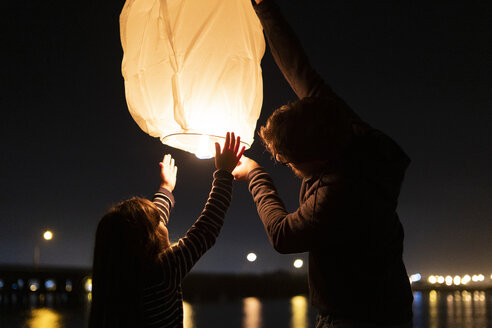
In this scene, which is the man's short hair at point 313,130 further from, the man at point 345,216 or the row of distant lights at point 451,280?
the row of distant lights at point 451,280

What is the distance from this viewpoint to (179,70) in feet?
4.42

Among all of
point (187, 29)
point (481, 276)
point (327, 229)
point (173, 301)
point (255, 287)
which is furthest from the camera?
point (481, 276)

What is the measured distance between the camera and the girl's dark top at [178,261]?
1622 mm

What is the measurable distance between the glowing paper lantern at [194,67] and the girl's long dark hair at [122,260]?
1.47 feet

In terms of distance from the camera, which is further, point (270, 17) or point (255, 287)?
point (255, 287)

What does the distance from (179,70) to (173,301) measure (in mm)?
1039

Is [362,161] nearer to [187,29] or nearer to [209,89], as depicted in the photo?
[209,89]

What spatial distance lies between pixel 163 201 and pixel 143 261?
0.40 meters

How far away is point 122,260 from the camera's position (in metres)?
1.63

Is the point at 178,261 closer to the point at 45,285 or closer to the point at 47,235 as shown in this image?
the point at 47,235

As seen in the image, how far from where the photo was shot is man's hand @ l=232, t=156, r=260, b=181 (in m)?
1.56

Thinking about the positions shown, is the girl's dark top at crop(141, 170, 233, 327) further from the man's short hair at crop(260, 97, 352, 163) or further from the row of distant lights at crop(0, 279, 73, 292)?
the row of distant lights at crop(0, 279, 73, 292)

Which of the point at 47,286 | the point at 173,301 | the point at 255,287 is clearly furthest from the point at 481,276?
the point at 173,301

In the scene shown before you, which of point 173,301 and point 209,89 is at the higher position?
point 209,89
